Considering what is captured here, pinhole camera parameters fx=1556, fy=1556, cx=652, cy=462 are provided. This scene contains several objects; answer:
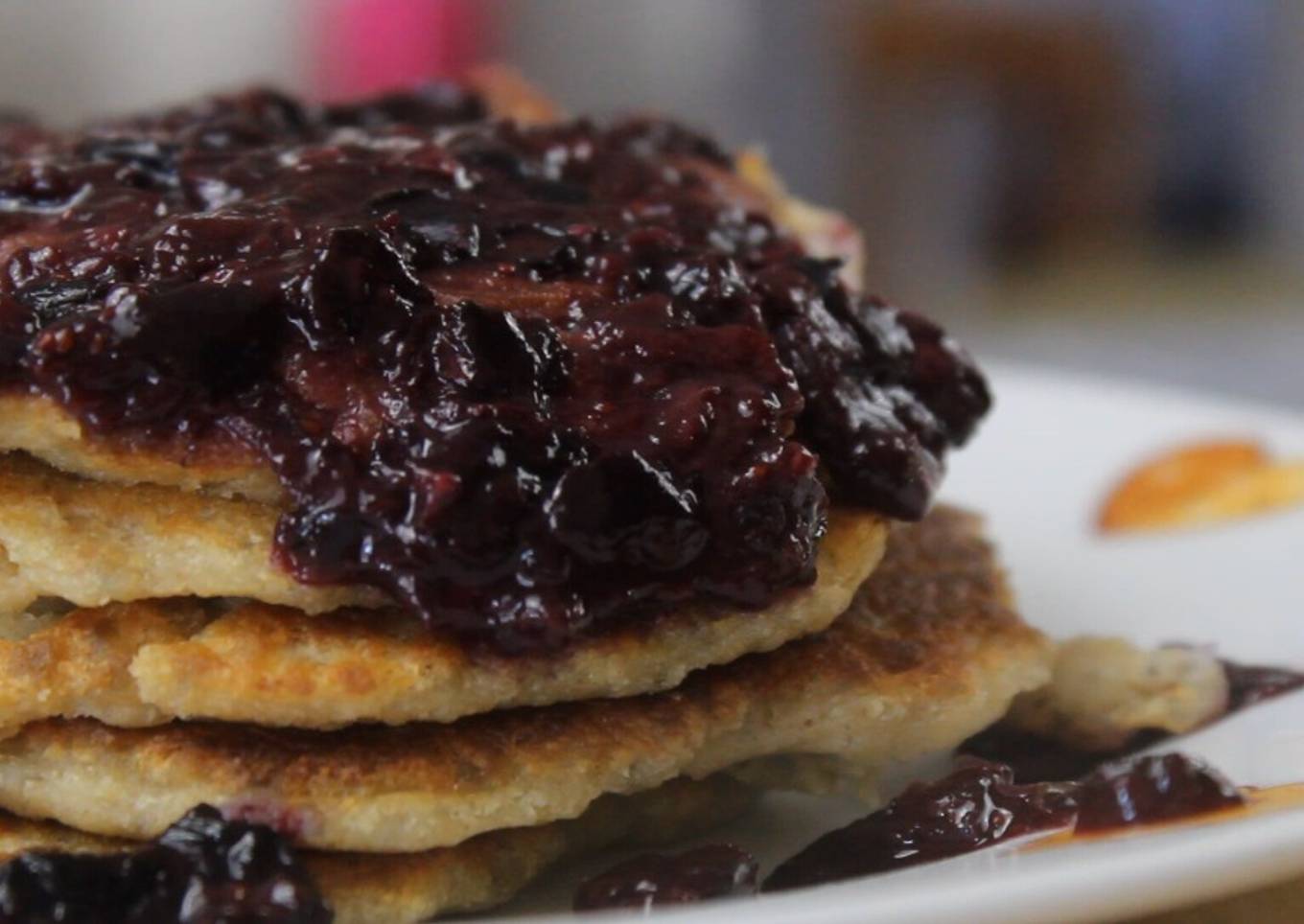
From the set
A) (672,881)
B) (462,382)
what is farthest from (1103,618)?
(462,382)

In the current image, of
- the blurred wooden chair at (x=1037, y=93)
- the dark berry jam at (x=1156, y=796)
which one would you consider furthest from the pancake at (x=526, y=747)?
the blurred wooden chair at (x=1037, y=93)

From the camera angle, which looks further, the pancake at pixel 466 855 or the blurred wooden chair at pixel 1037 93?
the blurred wooden chair at pixel 1037 93

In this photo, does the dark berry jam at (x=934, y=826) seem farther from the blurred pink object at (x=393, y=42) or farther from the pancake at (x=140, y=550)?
the blurred pink object at (x=393, y=42)

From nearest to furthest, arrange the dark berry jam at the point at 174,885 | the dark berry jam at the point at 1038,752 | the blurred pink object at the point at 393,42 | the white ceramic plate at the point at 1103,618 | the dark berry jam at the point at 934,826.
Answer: the white ceramic plate at the point at 1103,618 < the dark berry jam at the point at 174,885 < the dark berry jam at the point at 934,826 < the dark berry jam at the point at 1038,752 < the blurred pink object at the point at 393,42

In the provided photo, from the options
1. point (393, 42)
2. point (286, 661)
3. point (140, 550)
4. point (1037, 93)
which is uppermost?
point (1037, 93)

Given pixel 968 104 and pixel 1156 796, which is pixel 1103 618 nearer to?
pixel 1156 796
